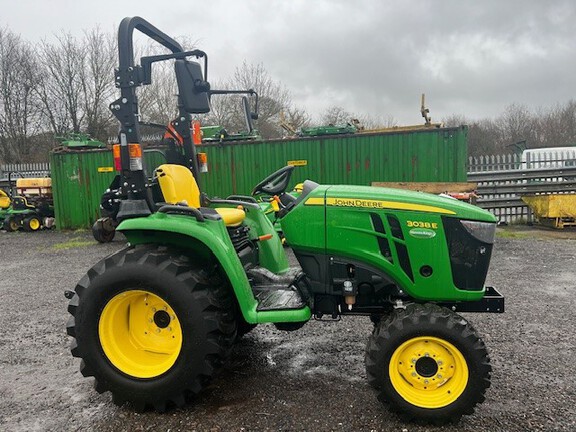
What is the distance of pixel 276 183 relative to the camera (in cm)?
321

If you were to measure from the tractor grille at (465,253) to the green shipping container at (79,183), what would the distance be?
1114 centimetres

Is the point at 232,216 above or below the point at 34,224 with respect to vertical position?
above

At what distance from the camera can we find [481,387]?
2.44 m

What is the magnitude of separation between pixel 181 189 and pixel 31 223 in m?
11.6

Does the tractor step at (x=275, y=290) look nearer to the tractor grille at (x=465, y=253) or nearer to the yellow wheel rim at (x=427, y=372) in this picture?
the yellow wheel rim at (x=427, y=372)

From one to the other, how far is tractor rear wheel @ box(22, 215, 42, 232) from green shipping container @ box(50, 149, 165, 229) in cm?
93


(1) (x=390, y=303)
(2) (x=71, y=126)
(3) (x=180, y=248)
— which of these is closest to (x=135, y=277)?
(3) (x=180, y=248)

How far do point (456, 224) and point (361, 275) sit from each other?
24.8 inches

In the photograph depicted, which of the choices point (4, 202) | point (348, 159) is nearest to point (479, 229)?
point (348, 159)

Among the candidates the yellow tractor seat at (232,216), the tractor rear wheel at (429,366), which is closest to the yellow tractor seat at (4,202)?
the yellow tractor seat at (232,216)

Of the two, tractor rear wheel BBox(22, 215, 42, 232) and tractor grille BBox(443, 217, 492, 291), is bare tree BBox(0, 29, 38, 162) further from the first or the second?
tractor grille BBox(443, 217, 492, 291)

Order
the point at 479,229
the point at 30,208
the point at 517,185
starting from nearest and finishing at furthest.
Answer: the point at 479,229
the point at 517,185
the point at 30,208

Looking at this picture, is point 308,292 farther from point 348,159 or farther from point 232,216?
point 348,159

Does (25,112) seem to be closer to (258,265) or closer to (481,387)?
(258,265)
